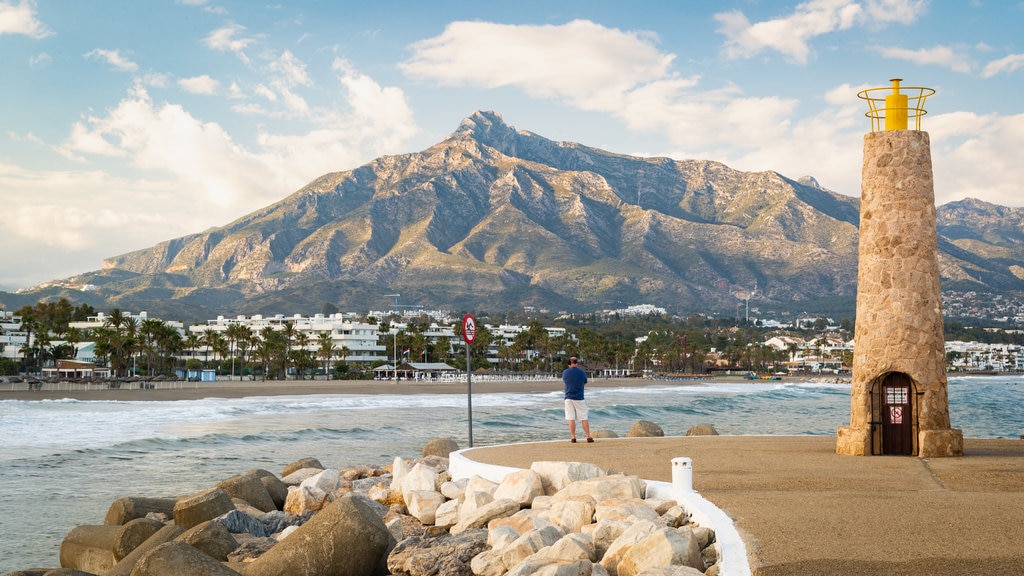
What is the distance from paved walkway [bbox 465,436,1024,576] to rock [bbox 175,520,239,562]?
4352 millimetres

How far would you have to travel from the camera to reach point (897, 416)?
15.0 m

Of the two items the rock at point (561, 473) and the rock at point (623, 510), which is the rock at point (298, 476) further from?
the rock at point (623, 510)

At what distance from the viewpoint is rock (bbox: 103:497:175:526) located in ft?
45.1

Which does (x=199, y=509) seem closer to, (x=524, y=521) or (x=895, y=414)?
(x=524, y=521)

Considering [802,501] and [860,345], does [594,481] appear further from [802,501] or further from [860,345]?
[860,345]

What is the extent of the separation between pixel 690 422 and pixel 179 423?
23374mm

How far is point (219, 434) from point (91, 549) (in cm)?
2304

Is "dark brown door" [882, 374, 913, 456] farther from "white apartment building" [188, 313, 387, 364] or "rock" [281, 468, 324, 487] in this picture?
"white apartment building" [188, 313, 387, 364]

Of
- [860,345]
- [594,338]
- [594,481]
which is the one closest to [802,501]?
[594,481]

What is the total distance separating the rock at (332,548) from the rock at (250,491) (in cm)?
542

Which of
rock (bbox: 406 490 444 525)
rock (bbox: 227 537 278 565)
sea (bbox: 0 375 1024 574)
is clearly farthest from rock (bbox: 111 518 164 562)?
rock (bbox: 406 490 444 525)

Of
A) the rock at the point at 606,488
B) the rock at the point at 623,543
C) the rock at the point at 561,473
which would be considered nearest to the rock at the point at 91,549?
the rock at the point at 561,473

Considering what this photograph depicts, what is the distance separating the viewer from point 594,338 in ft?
552

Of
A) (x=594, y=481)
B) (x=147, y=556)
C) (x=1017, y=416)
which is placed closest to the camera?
(x=147, y=556)
